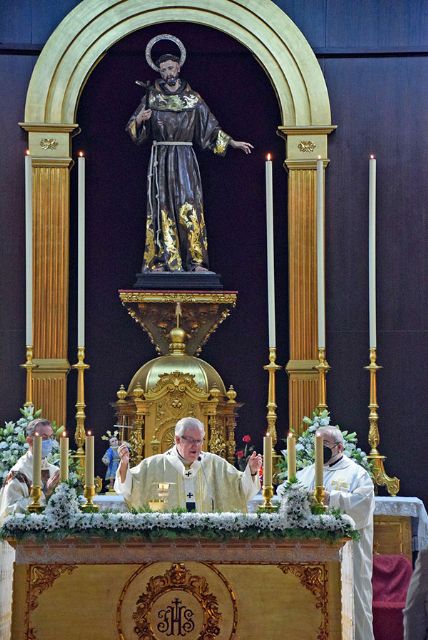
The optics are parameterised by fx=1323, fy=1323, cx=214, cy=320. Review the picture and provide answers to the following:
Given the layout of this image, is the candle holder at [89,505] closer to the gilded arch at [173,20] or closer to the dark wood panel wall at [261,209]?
the dark wood panel wall at [261,209]

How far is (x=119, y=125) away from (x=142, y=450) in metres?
2.87

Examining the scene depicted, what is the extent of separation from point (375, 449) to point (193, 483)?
2604 mm

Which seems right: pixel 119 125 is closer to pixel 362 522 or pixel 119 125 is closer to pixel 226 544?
pixel 362 522

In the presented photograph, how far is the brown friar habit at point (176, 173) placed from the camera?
1074 cm

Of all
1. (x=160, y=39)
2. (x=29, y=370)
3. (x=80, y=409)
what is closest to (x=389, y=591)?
(x=80, y=409)

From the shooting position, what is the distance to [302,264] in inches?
428

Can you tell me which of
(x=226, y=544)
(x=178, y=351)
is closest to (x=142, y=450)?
(x=178, y=351)

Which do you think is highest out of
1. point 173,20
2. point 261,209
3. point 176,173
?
point 173,20

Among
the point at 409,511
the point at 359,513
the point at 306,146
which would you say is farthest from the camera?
the point at 306,146

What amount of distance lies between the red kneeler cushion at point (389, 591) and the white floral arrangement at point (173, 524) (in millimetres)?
2501

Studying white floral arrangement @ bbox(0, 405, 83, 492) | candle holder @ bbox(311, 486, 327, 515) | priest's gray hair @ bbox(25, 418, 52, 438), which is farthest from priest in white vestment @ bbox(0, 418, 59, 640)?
candle holder @ bbox(311, 486, 327, 515)

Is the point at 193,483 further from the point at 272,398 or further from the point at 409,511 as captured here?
the point at 272,398

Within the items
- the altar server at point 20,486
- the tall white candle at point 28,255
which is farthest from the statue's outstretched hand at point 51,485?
the tall white candle at point 28,255

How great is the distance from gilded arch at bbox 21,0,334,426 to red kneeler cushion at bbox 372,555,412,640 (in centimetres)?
163
